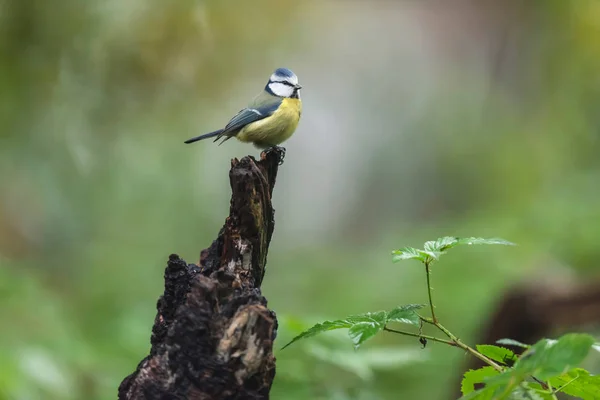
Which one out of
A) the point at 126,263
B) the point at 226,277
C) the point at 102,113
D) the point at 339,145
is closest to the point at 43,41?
the point at 102,113

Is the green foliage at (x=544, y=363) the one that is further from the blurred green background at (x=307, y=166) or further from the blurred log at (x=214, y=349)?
the blurred green background at (x=307, y=166)

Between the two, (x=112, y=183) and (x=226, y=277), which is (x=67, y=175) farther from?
(x=226, y=277)

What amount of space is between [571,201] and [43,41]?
497 cm

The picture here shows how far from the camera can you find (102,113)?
714 cm

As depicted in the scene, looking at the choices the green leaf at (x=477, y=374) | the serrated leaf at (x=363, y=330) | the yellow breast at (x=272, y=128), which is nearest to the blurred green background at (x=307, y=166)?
the yellow breast at (x=272, y=128)

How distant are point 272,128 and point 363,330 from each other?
2.14 meters

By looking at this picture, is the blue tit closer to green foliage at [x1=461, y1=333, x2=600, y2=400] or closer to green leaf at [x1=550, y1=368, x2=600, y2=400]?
green leaf at [x1=550, y1=368, x2=600, y2=400]

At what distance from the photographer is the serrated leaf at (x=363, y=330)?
1202 mm

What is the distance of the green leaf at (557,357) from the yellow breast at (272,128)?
7.76 feet

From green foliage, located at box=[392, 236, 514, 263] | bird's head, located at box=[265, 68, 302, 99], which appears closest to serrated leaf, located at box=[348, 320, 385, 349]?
green foliage, located at box=[392, 236, 514, 263]

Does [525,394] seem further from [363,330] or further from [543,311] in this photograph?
[543,311]

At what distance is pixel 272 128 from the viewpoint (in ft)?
10.8

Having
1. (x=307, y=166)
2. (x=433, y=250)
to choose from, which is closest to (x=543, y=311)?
(x=433, y=250)

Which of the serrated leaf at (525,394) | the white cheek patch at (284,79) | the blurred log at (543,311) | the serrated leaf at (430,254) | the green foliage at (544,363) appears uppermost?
the white cheek patch at (284,79)
